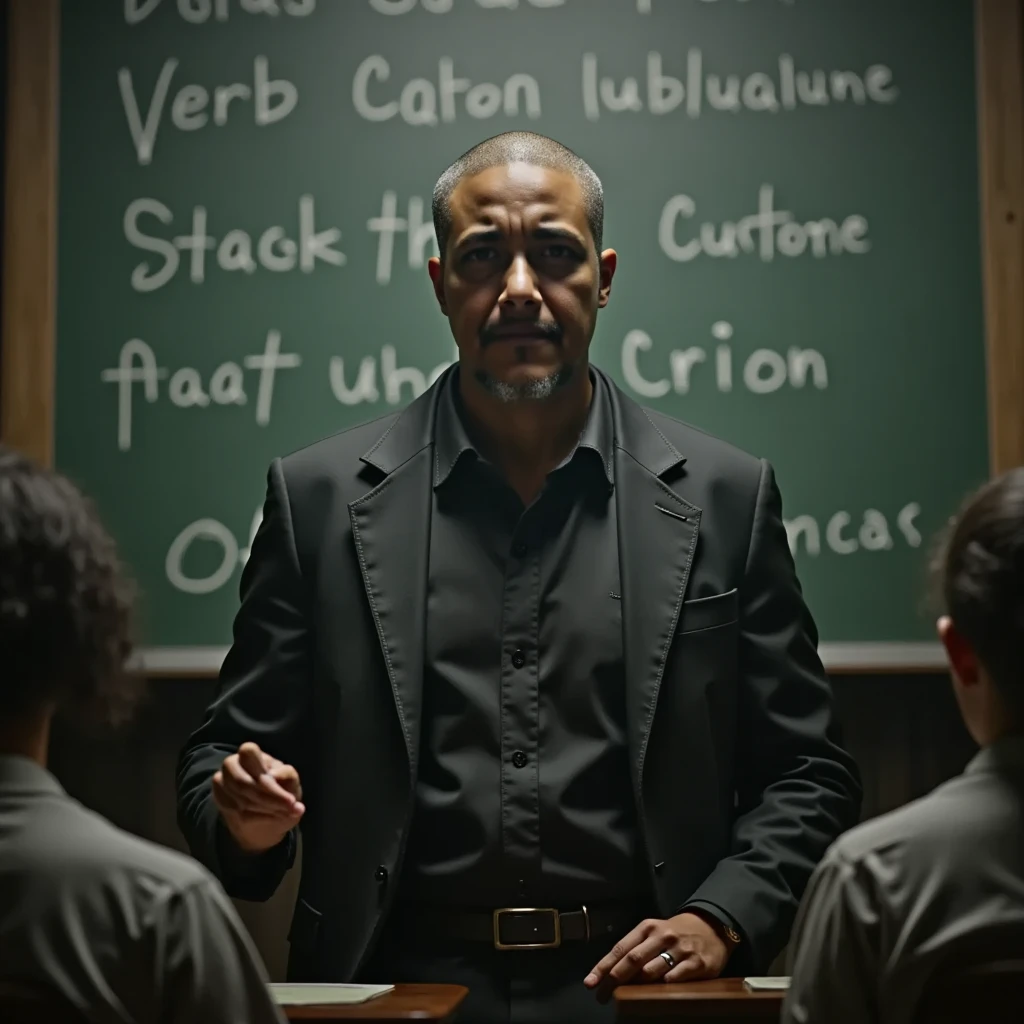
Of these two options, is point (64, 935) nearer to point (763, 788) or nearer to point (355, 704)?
point (355, 704)

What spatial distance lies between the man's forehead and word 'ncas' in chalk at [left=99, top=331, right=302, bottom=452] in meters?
0.56

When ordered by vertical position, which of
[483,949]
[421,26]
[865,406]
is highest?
[421,26]

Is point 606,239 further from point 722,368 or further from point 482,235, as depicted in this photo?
point 482,235

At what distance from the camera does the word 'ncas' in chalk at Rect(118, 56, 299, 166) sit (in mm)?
2625

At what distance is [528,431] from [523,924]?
703mm

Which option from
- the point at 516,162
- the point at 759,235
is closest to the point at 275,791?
the point at 516,162

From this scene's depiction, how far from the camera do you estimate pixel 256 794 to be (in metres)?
1.59

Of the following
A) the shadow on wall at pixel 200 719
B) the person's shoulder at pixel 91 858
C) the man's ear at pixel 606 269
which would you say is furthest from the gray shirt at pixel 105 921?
the shadow on wall at pixel 200 719

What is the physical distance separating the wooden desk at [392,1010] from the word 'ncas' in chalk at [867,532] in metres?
1.30

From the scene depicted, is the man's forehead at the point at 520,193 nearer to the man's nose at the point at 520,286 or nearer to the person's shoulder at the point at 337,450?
the man's nose at the point at 520,286

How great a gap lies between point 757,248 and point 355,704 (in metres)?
1.12

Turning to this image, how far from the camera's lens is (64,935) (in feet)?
3.60

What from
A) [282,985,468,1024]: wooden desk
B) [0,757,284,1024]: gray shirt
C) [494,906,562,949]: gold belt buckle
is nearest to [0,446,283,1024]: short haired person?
[0,757,284,1024]: gray shirt

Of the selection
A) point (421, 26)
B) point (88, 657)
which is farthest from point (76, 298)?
point (88, 657)
